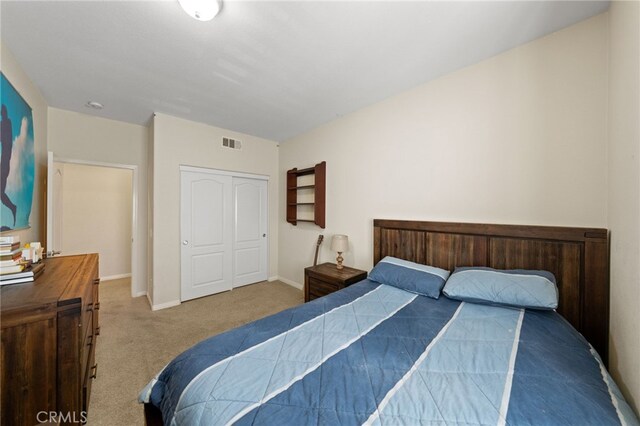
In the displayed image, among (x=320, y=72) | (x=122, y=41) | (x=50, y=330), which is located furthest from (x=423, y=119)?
(x=50, y=330)

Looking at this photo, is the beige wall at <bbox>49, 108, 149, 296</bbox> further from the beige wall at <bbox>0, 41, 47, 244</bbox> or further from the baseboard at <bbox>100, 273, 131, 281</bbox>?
the baseboard at <bbox>100, 273, 131, 281</bbox>

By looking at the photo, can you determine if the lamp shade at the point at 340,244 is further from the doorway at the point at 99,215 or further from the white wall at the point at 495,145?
the doorway at the point at 99,215

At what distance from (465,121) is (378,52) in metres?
1.00

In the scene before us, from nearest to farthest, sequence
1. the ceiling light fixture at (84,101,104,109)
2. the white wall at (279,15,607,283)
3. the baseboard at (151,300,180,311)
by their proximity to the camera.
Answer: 1. the white wall at (279,15,607,283)
2. the ceiling light fixture at (84,101,104,109)
3. the baseboard at (151,300,180,311)

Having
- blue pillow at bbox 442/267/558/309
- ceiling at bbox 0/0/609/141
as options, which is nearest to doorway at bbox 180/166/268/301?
ceiling at bbox 0/0/609/141

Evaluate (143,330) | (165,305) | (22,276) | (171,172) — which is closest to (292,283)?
(165,305)

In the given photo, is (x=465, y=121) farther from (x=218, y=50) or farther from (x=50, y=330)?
(x=50, y=330)

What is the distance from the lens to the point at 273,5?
1.45 m

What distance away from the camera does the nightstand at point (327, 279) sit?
8.52 ft

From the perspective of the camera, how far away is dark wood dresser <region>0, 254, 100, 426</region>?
111 centimetres

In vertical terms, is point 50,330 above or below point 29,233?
below

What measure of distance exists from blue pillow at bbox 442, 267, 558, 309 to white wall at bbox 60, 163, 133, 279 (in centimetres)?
554

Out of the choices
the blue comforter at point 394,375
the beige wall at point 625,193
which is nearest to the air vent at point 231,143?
the blue comforter at point 394,375

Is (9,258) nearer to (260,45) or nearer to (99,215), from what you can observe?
(260,45)
